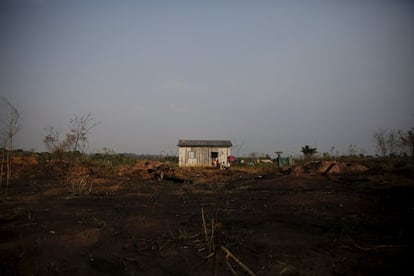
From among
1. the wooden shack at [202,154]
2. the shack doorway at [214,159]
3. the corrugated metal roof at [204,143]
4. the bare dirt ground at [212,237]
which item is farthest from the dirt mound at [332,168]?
the corrugated metal roof at [204,143]

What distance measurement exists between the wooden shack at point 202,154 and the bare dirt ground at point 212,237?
17.1 metres

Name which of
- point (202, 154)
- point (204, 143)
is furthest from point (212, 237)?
point (204, 143)

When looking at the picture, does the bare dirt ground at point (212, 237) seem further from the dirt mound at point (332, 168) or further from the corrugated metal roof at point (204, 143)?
the corrugated metal roof at point (204, 143)

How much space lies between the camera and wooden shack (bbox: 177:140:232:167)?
921 inches

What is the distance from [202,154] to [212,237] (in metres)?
21.2

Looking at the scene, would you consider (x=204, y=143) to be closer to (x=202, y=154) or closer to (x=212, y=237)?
(x=202, y=154)

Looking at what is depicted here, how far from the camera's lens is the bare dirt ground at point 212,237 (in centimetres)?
274

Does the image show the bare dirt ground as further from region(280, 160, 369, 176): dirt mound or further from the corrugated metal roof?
the corrugated metal roof

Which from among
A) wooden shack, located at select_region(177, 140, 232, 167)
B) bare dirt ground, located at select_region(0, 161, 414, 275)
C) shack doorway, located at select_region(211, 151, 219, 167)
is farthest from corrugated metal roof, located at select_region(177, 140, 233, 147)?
bare dirt ground, located at select_region(0, 161, 414, 275)

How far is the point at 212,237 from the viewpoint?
2.27 m

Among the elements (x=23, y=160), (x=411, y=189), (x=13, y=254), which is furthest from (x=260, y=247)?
(x=23, y=160)

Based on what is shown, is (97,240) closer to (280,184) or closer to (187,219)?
(187,219)

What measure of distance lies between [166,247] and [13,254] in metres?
1.83

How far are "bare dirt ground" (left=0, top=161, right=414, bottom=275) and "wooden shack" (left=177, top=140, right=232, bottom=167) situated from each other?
56.0 ft
